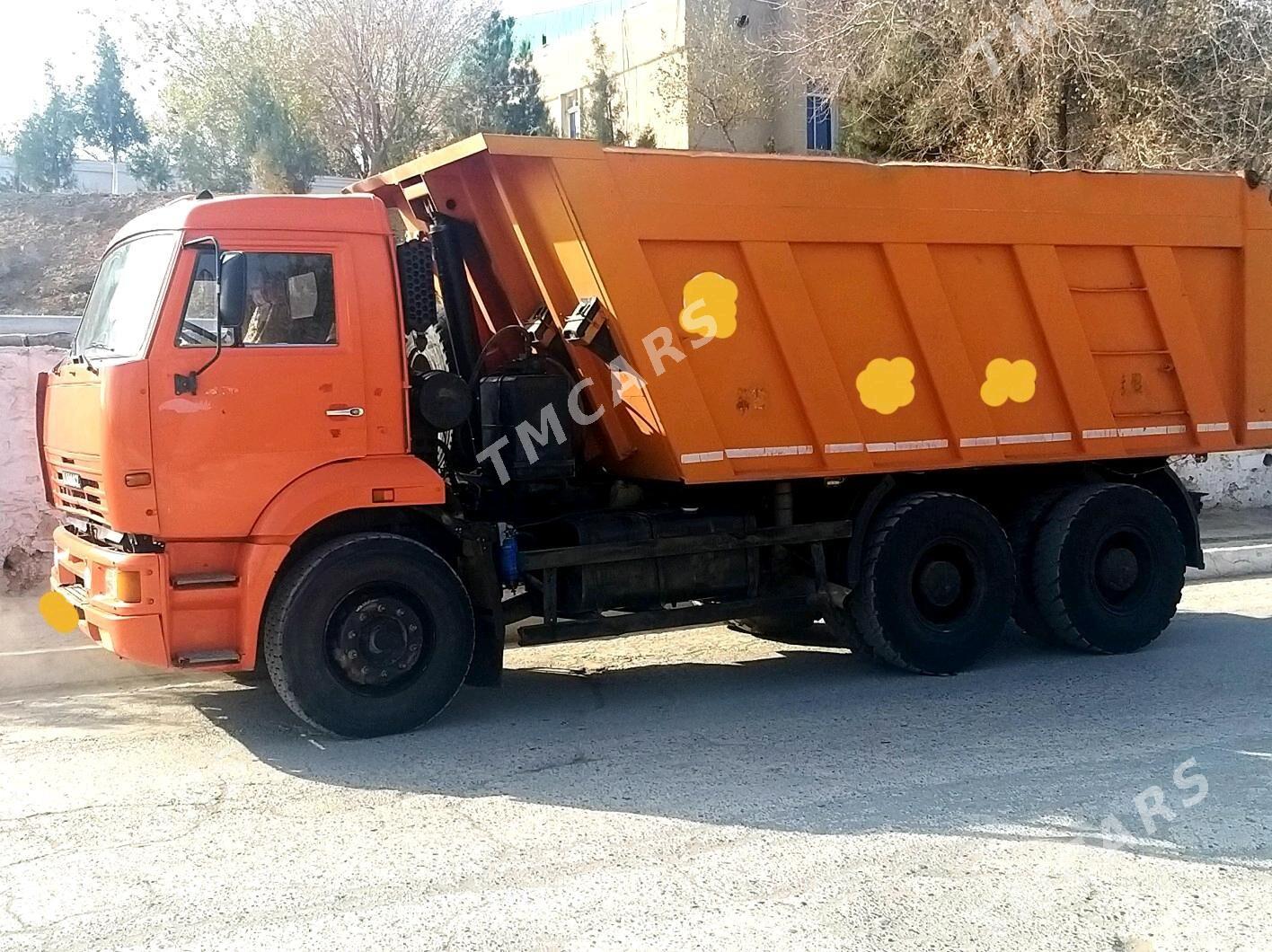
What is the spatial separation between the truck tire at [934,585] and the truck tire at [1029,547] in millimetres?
413

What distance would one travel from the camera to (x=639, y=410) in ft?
23.0

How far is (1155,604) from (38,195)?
21.5m

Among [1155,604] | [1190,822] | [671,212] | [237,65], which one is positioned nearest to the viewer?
[1190,822]

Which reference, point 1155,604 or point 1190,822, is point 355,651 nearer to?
point 1190,822

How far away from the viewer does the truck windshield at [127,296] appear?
6.06 metres

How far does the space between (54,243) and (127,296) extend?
1648 cm

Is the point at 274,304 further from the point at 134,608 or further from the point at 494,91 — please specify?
the point at 494,91

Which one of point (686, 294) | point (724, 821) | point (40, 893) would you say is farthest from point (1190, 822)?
point (40, 893)

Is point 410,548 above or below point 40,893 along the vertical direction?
above

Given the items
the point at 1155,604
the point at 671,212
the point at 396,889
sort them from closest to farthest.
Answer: the point at 396,889
the point at 671,212
the point at 1155,604

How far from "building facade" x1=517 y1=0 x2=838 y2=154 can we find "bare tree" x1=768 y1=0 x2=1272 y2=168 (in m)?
7.10

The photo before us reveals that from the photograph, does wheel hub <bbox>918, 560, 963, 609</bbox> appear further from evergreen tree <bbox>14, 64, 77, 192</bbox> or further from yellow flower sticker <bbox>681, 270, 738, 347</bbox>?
evergreen tree <bbox>14, 64, 77, 192</bbox>

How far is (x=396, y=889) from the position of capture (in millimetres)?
4465

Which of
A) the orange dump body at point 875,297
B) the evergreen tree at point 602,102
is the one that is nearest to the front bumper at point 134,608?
the orange dump body at point 875,297
